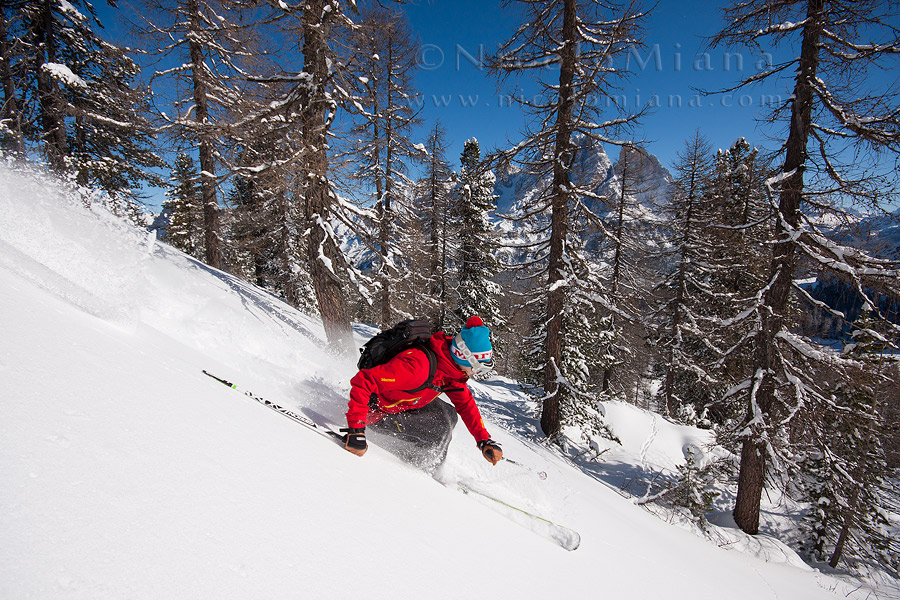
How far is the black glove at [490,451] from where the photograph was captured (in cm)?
330

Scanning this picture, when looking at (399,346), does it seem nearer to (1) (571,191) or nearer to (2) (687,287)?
(1) (571,191)

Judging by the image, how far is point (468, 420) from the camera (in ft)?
11.7

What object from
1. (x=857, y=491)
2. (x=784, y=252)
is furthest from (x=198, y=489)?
(x=857, y=491)

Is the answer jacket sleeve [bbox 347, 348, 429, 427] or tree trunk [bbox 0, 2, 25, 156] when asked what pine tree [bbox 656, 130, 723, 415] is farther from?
tree trunk [bbox 0, 2, 25, 156]

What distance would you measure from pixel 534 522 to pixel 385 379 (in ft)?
6.16

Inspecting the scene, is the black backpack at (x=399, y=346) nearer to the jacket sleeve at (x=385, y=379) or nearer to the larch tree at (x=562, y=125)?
the jacket sleeve at (x=385, y=379)

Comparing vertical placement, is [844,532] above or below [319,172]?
below

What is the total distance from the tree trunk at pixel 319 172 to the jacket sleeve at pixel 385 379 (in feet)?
17.9

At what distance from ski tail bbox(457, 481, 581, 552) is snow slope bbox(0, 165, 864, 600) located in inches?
5.1

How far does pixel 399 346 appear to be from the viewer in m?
3.19

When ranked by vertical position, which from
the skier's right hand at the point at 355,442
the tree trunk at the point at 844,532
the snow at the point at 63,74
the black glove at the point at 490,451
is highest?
the snow at the point at 63,74

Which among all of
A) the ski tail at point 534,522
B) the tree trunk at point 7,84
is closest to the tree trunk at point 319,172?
the ski tail at point 534,522

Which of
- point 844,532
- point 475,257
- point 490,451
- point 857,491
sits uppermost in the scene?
point 475,257

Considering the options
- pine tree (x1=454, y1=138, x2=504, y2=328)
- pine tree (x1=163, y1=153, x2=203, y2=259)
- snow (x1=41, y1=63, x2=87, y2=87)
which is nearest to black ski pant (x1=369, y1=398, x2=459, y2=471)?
snow (x1=41, y1=63, x2=87, y2=87)
